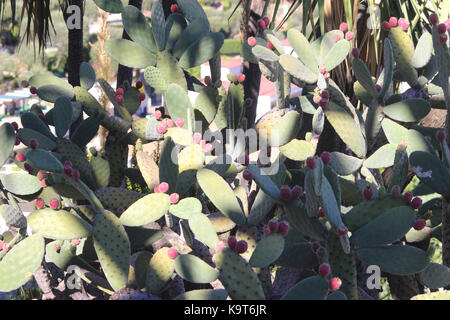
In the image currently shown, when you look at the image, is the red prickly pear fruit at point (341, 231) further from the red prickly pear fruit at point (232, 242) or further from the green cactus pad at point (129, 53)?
the green cactus pad at point (129, 53)

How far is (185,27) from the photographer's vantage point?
2.51m

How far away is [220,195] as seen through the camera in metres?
1.81

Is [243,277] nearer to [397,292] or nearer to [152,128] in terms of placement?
[397,292]

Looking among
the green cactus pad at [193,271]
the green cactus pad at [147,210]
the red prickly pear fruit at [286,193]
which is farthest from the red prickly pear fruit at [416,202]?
the green cactus pad at [147,210]

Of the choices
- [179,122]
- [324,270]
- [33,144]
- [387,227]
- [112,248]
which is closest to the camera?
[324,270]

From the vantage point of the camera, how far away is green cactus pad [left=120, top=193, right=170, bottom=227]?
1811 millimetres

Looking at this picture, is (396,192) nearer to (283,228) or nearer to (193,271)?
(283,228)

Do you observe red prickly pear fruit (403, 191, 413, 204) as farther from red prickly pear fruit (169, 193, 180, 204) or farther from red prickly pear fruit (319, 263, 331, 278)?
red prickly pear fruit (169, 193, 180, 204)

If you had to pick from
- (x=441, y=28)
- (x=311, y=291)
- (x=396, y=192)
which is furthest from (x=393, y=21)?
(x=311, y=291)

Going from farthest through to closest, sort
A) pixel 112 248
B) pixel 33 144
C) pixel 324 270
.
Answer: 1. pixel 33 144
2. pixel 112 248
3. pixel 324 270

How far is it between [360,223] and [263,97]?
1227cm

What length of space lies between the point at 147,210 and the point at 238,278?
411 millimetres

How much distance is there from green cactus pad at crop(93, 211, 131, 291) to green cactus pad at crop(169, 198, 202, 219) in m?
0.18

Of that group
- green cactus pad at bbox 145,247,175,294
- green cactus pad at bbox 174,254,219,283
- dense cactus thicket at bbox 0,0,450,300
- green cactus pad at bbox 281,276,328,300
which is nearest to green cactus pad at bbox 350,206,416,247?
dense cactus thicket at bbox 0,0,450,300
